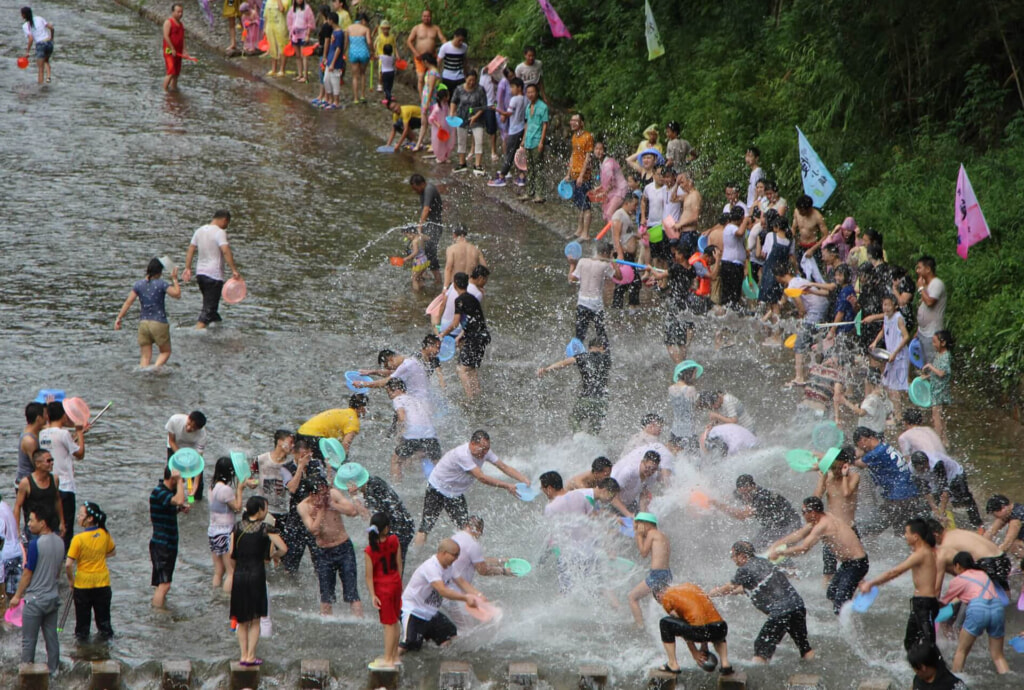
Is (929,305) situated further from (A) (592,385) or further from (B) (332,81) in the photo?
(B) (332,81)

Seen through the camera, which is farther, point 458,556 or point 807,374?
point 807,374

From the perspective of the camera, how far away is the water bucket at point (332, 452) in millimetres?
11438

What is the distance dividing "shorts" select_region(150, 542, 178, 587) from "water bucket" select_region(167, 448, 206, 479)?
1.89 ft

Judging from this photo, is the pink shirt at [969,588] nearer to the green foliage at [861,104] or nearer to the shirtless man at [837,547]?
the shirtless man at [837,547]

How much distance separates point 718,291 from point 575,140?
150 inches

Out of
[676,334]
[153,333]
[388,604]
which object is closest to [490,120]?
[676,334]

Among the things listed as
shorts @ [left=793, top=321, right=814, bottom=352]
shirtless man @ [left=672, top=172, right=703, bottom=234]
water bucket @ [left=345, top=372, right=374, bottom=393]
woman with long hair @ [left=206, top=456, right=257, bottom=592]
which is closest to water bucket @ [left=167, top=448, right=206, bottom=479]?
woman with long hair @ [left=206, top=456, right=257, bottom=592]

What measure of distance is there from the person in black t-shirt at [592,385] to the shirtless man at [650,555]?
307cm

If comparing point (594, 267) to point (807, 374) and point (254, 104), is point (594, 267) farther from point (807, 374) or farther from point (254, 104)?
point (254, 104)

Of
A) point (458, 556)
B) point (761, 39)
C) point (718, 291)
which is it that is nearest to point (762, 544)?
point (458, 556)

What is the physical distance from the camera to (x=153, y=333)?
48.2ft

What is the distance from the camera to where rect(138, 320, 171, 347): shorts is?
48.1 ft

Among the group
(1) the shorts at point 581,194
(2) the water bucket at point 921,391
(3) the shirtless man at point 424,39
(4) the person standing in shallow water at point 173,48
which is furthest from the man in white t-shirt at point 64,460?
(4) the person standing in shallow water at point 173,48

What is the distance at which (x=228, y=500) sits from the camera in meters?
10.7
